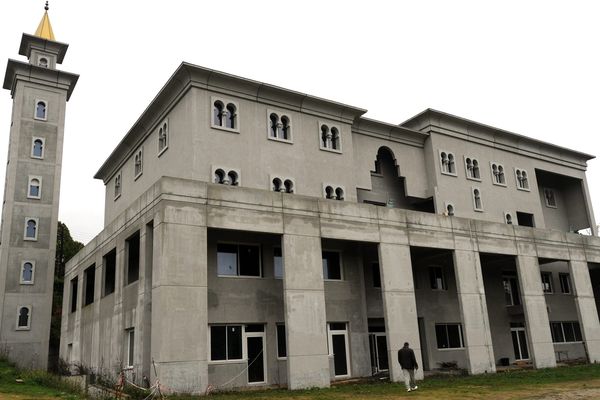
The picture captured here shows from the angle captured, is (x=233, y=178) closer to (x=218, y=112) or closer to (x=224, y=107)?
(x=218, y=112)

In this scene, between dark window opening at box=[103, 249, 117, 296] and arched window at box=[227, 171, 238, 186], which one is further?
dark window opening at box=[103, 249, 117, 296]

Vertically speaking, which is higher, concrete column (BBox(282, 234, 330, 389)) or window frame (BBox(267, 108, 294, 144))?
window frame (BBox(267, 108, 294, 144))

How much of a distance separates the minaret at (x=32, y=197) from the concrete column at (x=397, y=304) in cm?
2494

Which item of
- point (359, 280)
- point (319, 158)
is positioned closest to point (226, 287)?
point (359, 280)

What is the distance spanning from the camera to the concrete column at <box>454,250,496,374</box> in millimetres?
27766

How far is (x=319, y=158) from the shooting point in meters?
31.2

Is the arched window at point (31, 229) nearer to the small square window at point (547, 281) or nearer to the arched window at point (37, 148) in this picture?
the arched window at point (37, 148)

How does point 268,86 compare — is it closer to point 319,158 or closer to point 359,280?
point 319,158

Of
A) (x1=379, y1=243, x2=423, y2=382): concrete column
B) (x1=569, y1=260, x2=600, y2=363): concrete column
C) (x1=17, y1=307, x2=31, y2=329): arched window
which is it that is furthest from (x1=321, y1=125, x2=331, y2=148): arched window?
(x1=17, y1=307, x2=31, y2=329): arched window

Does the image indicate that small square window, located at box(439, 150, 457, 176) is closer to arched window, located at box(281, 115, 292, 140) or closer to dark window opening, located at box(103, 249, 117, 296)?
arched window, located at box(281, 115, 292, 140)

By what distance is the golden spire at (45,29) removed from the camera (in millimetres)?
45688

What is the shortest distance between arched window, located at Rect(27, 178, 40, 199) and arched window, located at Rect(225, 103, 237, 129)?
778 inches

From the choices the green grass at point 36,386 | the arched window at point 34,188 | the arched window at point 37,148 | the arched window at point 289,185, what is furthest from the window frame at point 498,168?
the arched window at point 37,148

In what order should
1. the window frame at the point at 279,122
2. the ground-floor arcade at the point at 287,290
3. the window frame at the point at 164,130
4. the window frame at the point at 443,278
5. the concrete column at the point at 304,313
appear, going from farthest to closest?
the window frame at the point at 443,278, the window frame at the point at 164,130, the window frame at the point at 279,122, the concrete column at the point at 304,313, the ground-floor arcade at the point at 287,290
